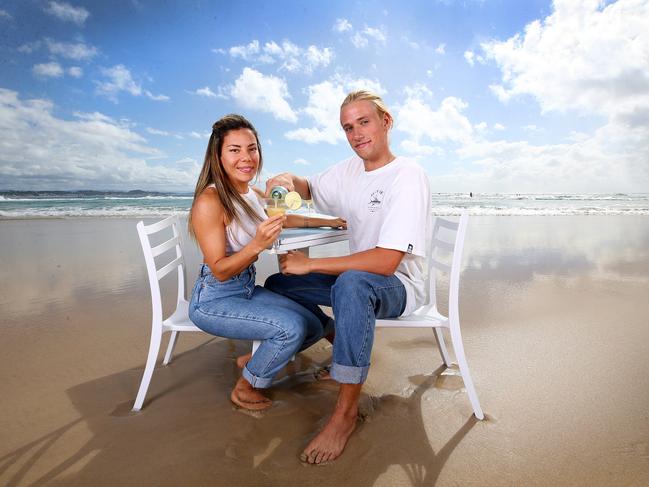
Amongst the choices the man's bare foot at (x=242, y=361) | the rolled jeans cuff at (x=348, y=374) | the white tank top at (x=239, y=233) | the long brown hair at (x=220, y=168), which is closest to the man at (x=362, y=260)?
the rolled jeans cuff at (x=348, y=374)

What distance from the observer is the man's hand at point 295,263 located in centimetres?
203

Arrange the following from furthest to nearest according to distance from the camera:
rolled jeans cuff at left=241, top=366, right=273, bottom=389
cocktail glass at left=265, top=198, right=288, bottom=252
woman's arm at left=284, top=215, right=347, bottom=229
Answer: woman's arm at left=284, top=215, right=347, bottom=229 < rolled jeans cuff at left=241, top=366, right=273, bottom=389 < cocktail glass at left=265, top=198, right=288, bottom=252

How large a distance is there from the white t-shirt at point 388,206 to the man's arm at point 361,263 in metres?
0.05

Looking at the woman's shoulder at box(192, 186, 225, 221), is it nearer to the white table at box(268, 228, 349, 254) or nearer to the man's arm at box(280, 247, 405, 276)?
the white table at box(268, 228, 349, 254)

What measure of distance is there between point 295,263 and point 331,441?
843 mm

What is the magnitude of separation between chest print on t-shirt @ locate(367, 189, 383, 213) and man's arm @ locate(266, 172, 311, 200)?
0.57 meters

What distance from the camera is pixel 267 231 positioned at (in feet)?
6.01

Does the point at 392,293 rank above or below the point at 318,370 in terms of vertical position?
above

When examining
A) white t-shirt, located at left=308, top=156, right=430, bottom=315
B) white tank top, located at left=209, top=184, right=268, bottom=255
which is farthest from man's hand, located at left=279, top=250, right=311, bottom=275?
white t-shirt, located at left=308, top=156, right=430, bottom=315

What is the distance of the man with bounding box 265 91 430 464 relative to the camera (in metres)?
1.84

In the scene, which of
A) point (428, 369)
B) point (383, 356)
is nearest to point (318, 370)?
Result: point (383, 356)

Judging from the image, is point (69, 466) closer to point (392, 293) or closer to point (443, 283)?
point (392, 293)

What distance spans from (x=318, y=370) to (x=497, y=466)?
123cm

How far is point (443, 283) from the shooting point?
4855mm
